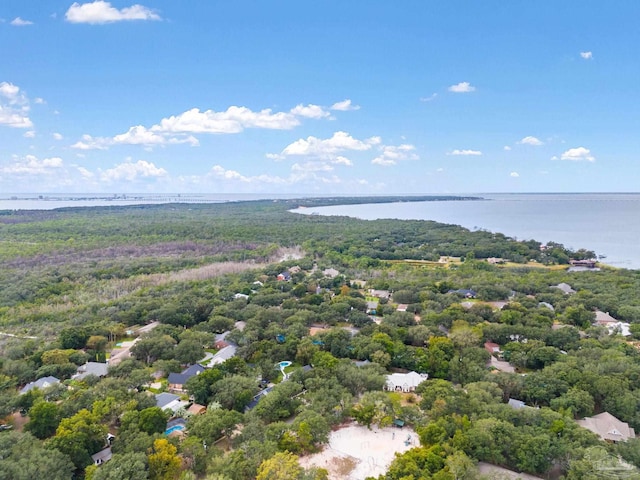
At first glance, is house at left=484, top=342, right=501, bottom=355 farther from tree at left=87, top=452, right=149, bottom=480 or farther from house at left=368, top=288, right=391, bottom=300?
tree at left=87, top=452, right=149, bottom=480

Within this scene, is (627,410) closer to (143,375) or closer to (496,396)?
(496,396)

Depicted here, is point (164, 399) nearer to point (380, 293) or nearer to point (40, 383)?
point (40, 383)

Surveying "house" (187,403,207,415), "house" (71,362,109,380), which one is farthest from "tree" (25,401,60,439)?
"house" (187,403,207,415)

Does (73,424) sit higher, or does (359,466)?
(73,424)

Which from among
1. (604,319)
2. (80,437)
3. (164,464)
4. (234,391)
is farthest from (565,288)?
(80,437)

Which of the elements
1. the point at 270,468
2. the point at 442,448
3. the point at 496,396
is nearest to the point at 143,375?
the point at 270,468

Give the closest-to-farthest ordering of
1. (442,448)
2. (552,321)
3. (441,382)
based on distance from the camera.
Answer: (442,448), (441,382), (552,321)

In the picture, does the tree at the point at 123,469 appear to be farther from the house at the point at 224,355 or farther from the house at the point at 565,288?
the house at the point at 565,288
